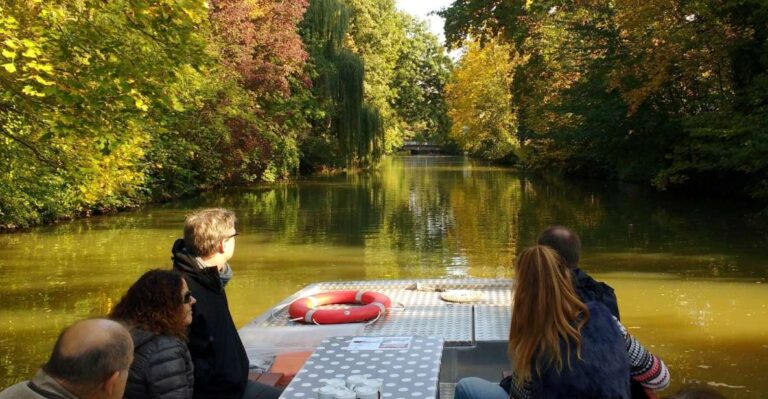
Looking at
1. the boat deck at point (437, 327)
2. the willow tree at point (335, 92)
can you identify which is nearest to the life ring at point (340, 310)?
the boat deck at point (437, 327)

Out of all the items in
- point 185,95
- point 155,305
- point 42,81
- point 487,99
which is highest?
point 487,99

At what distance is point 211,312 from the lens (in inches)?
137

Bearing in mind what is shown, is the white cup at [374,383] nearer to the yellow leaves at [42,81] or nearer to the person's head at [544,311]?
the person's head at [544,311]

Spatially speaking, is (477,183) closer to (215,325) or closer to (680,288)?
(680,288)

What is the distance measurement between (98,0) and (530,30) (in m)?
20.4

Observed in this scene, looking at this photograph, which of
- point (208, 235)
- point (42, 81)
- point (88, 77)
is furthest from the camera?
point (88, 77)

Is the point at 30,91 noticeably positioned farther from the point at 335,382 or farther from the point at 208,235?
the point at 335,382

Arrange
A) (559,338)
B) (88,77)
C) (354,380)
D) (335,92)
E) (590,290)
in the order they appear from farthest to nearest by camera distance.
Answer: (335,92), (88,77), (590,290), (354,380), (559,338)

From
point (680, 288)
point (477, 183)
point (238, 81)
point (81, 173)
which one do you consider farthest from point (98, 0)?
point (477, 183)

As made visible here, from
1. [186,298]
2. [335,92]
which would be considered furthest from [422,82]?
[186,298]

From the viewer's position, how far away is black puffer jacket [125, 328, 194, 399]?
9.40ft

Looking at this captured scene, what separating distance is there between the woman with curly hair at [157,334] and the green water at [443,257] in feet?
13.4

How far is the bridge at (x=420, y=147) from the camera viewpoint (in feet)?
300

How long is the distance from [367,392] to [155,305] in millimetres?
863
